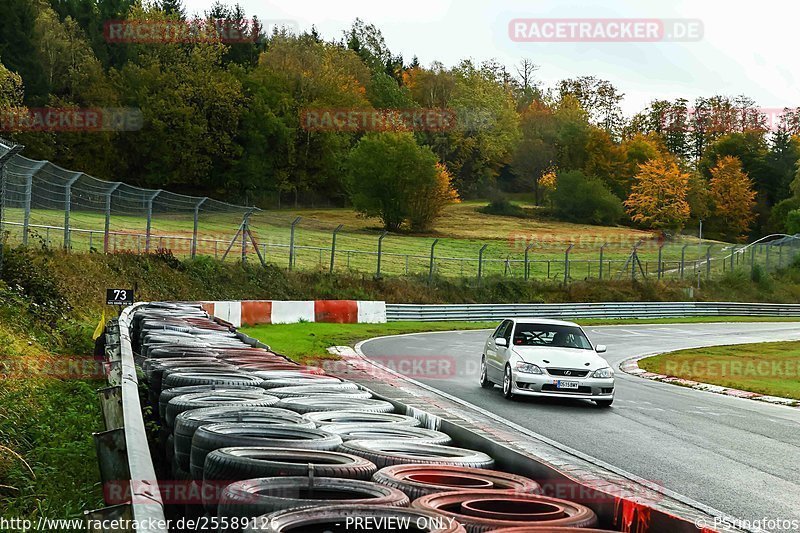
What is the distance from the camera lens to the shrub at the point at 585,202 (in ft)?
330

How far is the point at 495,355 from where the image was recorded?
1734 centimetres

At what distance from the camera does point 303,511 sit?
3.97 m

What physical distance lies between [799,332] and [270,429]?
134 feet

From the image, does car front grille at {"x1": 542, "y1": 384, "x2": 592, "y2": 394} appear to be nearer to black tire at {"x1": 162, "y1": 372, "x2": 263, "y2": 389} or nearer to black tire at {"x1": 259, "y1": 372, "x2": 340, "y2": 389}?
black tire at {"x1": 259, "y1": 372, "x2": 340, "y2": 389}

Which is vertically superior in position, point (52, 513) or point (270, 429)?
point (270, 429)

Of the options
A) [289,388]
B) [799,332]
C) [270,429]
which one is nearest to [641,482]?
[289,388]

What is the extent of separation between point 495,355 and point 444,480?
12254mm

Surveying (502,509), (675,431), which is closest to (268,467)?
(502,509)

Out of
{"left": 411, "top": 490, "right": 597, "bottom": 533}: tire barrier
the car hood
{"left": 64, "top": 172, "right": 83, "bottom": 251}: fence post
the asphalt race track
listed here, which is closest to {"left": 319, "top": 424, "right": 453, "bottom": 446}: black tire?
{"left": 411, "top": 490, "right": 597, "bottom": 533}: tire barrier

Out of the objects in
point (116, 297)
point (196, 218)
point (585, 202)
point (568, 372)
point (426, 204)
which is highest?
point (585, 202)

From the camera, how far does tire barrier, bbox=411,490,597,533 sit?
3986mm

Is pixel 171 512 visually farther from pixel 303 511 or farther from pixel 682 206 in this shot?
pixel 682 206

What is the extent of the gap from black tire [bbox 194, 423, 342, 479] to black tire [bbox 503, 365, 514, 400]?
32.9ft

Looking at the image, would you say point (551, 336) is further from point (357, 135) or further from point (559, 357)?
point (357, 135)
